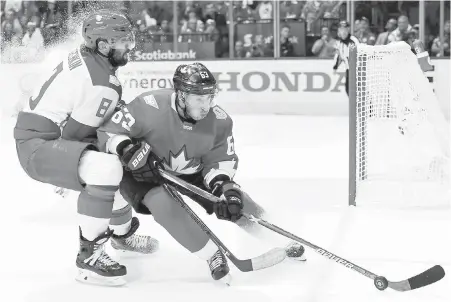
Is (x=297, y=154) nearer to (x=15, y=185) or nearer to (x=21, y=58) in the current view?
(x=15, y=185)

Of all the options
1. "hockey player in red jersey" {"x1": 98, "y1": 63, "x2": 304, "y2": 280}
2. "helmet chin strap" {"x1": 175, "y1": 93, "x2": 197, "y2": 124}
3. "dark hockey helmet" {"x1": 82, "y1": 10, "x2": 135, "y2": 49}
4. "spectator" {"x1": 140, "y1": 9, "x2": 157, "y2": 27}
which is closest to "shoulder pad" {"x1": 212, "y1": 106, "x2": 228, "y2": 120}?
"hockey player in red jersey" {"x1": 98, "y1": 63, "x2": 304, "y2": 280}

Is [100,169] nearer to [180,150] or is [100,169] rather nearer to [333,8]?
[180,150]

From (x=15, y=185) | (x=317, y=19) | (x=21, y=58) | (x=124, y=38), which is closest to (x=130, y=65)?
(x=21, y=58)

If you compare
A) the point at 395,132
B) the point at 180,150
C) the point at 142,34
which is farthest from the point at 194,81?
the point at 142,34

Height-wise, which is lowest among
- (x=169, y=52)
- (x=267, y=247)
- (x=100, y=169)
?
(x=267, y=247)

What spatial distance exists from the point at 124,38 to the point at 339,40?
551 cm

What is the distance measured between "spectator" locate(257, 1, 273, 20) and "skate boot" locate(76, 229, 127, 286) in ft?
20.5

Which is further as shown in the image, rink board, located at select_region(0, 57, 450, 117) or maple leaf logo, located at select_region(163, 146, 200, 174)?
rink board, located at select_region(0, 57, 450, 117)

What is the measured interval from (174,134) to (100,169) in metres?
0.33

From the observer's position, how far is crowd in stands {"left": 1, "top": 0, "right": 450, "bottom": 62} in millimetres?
8266

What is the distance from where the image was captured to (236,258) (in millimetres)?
2797

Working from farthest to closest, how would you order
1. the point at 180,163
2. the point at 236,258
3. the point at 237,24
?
the point at 237,24 → the point at 180,163 → the point at 236,258

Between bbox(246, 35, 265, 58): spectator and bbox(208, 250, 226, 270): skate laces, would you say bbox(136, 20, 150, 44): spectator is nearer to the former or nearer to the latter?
bbox(246, 35, 265, 58): spectator

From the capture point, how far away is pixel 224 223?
3.71 meters
